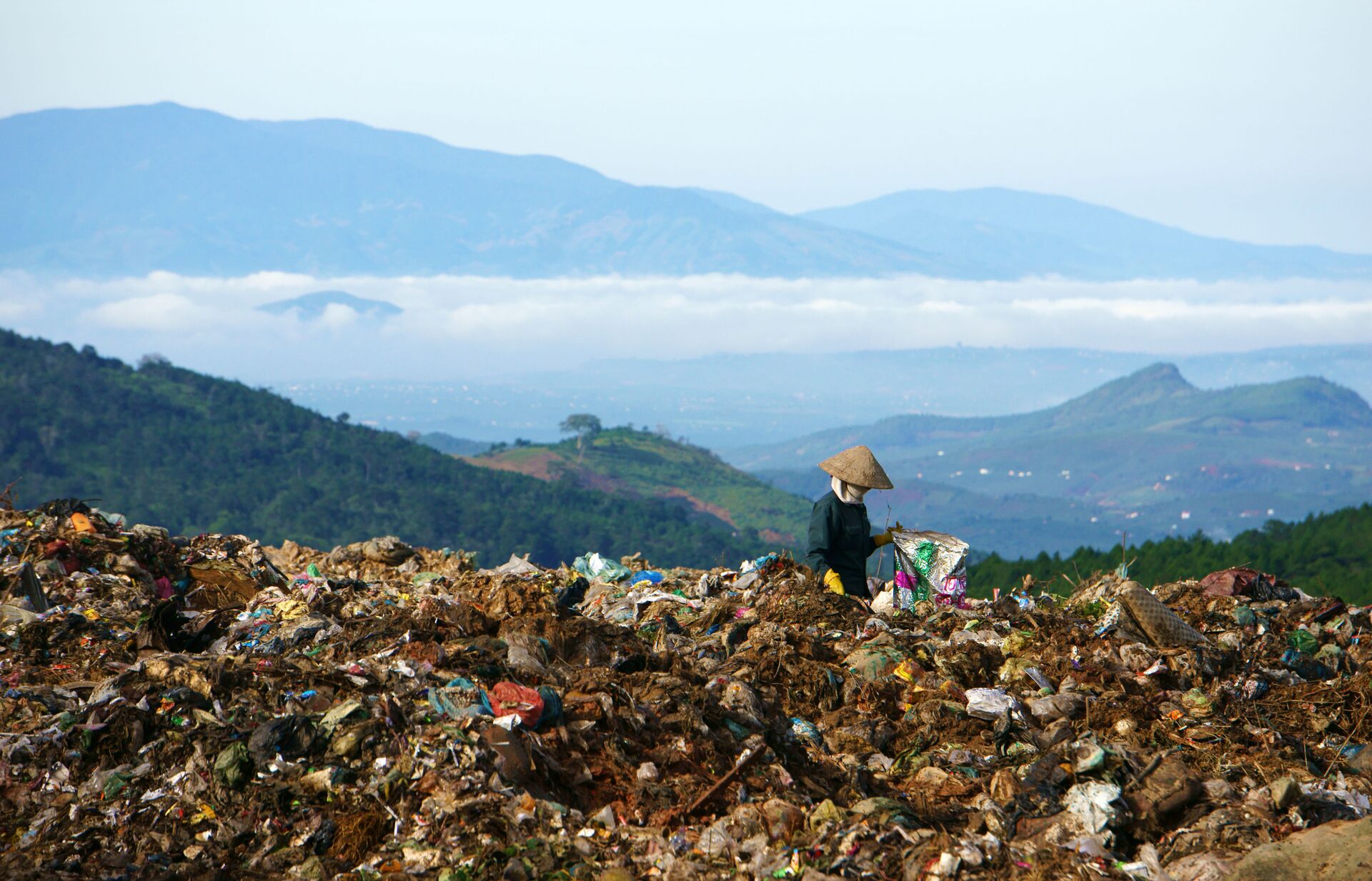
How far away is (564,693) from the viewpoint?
19.8 ft

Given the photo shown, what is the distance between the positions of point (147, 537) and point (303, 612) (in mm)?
2517

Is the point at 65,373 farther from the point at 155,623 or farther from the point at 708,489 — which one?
the point at 155,623

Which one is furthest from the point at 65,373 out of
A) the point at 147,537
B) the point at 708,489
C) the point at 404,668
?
the point at 404,668

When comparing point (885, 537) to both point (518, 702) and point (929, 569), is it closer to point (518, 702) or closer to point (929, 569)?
point (929, 569)

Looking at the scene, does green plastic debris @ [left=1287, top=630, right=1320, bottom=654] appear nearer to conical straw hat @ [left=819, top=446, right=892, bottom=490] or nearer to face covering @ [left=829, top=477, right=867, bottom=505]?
conical straw hat @ [left=819, top=446, right=892, bottom=490]

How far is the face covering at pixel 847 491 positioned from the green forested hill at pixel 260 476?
58895mm

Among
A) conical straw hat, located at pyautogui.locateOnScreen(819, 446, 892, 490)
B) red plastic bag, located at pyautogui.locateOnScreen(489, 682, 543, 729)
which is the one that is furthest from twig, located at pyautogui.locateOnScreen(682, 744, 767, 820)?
conical straw hat, located at pyautogui.locateOnScreen(819, 446, 892, 490)

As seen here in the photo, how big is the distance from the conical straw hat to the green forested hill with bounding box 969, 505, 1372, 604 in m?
17.2

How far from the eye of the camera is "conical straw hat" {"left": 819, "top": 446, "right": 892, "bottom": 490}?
27.3ft

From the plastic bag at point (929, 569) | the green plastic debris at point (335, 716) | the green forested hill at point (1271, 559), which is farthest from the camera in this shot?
the green forested hill at point (1271, 559)

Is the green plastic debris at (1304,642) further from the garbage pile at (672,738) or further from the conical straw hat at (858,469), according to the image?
the conical straw hat at (858,469)

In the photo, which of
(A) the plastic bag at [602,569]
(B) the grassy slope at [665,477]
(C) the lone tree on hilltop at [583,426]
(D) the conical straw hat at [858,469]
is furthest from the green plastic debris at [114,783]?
(C) the lone tree on hilltop at [583,426]

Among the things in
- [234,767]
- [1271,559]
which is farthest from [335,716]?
[1271,559]

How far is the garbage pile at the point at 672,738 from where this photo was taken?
16.5 feet
